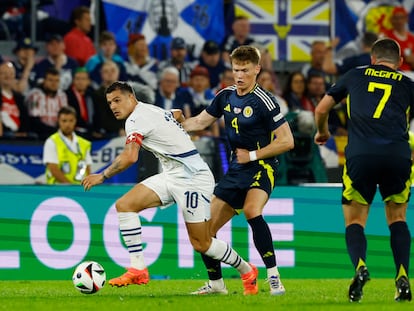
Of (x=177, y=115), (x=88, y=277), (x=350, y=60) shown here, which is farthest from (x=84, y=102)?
(x=88, y=277)

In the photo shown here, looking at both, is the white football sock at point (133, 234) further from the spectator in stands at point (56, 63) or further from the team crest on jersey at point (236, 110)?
the spectator in stands at point (56, 63)

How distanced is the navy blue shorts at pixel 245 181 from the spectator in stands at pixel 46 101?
6541 mm

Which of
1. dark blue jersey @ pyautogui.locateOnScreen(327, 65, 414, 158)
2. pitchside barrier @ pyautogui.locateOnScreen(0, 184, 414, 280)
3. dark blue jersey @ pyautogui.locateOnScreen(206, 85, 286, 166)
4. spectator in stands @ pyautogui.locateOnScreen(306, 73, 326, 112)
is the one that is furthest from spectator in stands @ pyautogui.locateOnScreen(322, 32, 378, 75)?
dark blue jersey @ pyautogui.locateOnScreen(327, 65, 414, 158)

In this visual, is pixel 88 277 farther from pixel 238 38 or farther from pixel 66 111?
pixel 238 38

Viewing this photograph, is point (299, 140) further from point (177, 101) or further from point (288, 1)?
point (288, 1)

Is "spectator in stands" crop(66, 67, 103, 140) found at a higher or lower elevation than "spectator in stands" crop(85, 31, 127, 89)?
lower

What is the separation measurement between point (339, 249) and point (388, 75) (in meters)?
4.85

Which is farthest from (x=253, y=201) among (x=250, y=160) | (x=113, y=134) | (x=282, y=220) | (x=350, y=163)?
(x=113, y=134)

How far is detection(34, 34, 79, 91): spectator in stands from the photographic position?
706 inches

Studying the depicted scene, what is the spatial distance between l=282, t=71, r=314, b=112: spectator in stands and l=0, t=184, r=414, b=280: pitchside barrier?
4.36 meters

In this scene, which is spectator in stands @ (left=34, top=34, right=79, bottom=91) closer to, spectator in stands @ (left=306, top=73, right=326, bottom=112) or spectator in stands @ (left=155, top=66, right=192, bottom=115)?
spectator in stands @ (left=155, top=66, right=192, bottom=115)

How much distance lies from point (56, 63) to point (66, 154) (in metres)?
2.91

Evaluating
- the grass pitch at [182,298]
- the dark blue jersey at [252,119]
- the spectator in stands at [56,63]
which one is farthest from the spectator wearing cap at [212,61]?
the dark blue jersey at [252,119]

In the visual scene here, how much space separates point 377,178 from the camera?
9797mm
